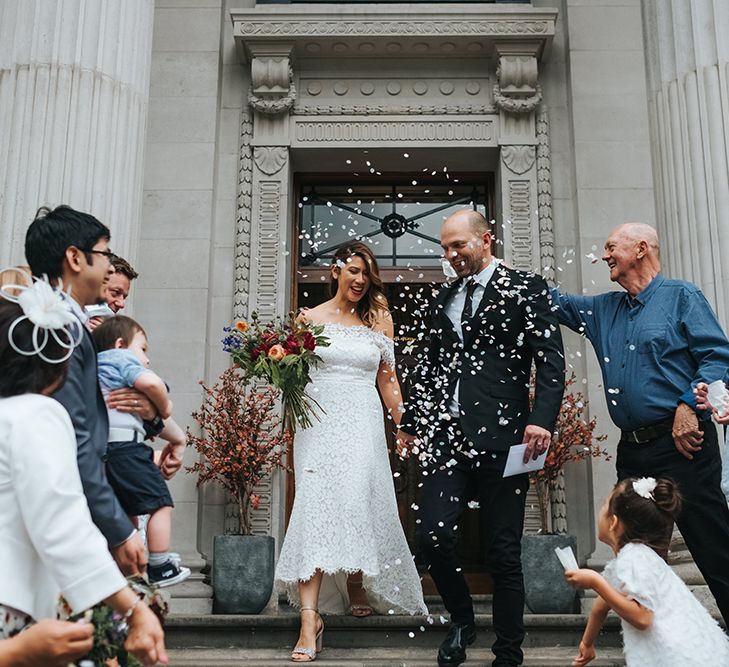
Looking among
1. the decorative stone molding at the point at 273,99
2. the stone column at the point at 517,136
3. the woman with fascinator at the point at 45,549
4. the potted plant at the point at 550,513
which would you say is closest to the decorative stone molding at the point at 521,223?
the stone column at the point at 517,136

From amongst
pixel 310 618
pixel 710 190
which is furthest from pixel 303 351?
pixel 710 190

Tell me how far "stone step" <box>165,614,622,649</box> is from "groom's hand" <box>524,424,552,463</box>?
129 cm

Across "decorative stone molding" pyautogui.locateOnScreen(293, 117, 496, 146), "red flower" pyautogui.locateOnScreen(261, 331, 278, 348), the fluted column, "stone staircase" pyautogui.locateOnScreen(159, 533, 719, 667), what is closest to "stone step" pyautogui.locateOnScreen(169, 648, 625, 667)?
"stone staircase" pyautogui.locateOnScreen(159, 533, 719, 667)

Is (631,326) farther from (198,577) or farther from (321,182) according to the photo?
(321,182)

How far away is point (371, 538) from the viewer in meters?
5.66

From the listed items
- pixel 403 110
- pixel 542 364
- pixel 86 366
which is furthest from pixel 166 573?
pixel 403 110

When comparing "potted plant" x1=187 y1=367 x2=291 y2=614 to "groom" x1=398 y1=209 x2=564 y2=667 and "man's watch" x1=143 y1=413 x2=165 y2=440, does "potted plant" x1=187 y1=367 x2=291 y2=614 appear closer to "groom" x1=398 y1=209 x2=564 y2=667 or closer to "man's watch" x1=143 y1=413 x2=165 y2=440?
"groom" x1=398 y1=209 x2=564 y2=667

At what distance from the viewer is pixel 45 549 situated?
222 centimetres

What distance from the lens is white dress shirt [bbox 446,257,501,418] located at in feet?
16.5

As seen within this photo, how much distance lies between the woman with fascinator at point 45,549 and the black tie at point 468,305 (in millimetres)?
2941

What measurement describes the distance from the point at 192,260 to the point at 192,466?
66.7 inches

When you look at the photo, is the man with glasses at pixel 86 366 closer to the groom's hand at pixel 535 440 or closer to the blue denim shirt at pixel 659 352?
the groom's hand at pixel 535 440

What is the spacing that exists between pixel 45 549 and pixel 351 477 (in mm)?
3612

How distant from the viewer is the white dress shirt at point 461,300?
5023 millimetres
